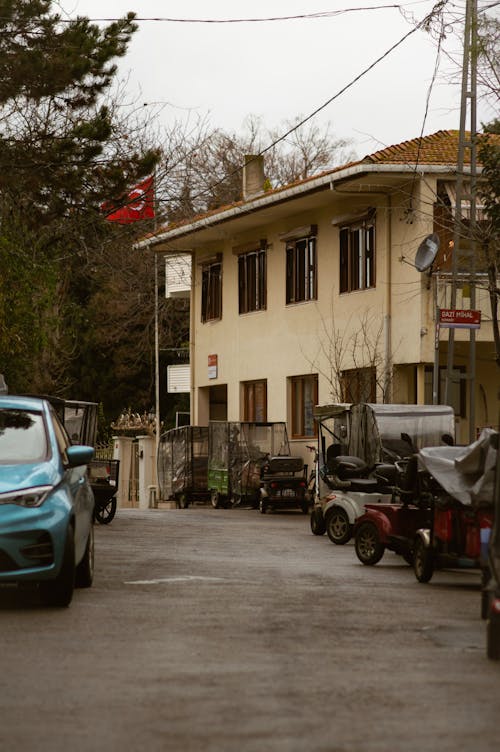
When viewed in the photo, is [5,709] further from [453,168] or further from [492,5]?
[453,168]

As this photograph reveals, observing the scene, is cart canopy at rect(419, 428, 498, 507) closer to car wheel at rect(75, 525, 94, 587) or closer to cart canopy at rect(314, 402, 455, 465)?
car wheel at rect(75, 525, 94, 587)

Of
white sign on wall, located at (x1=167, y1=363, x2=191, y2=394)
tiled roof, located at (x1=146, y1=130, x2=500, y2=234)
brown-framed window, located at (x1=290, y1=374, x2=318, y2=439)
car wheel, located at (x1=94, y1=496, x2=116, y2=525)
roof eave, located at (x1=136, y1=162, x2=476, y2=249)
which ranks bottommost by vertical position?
car wheel, located at (x1=94, y1=496, x2=116, y2=525)

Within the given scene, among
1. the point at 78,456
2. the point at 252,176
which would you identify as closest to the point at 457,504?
the point at 78,456

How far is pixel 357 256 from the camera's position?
117 feet

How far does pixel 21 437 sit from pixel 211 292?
30.8 meters

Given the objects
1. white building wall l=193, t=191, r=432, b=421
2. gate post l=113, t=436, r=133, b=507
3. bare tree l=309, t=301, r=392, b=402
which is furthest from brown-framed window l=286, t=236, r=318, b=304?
gate post l=113, t=436, r=133, b=507

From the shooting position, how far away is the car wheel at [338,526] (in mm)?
22328

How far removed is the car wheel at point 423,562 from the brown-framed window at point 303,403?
70.9 feet

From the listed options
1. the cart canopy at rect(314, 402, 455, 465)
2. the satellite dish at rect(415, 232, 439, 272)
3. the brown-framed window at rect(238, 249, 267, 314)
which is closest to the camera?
the cart canopy at rect(314, 402, 455, 465)

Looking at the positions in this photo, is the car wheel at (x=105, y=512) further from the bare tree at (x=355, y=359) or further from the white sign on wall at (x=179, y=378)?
the white sign on wall at (x=179, y=378)

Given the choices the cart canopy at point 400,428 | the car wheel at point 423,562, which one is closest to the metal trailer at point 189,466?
the cart canopy at point 400,428

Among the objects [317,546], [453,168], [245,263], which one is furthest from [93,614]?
[245,263]

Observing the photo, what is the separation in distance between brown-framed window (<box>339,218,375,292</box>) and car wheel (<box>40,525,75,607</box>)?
23.3 m

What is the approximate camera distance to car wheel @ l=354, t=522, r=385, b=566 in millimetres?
17875
